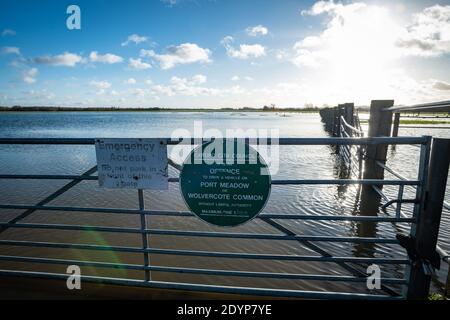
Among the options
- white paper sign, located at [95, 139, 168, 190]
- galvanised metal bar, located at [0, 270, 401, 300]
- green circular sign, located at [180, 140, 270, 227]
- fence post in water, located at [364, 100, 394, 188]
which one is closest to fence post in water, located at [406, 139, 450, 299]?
galvanised metal bar, located at [0, 270, 401, 300]

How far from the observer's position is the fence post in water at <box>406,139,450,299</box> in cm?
245

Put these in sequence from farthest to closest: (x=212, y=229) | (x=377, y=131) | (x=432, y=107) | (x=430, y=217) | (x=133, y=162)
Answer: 1. (x=212, y=229)
2. (x=377, y=131)
3. (x=133, y=162)
4. (x=432, y=107)
5. (x=430, y=217)

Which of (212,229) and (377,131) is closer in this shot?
(377,131)

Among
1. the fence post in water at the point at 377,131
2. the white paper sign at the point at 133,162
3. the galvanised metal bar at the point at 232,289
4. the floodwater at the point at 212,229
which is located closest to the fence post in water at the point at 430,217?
the galvanised metal bar at the point at 232,289

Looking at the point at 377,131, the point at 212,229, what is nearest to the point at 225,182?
the point at 212,229

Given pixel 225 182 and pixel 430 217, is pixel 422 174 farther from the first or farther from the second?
pixel 225 182

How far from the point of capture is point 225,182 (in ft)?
9.14

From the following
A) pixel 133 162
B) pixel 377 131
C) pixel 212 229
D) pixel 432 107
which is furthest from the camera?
pixel 212 229

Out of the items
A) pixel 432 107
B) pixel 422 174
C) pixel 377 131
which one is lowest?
pixel 422 174

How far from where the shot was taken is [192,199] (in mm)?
2877

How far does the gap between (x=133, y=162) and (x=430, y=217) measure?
293 cm

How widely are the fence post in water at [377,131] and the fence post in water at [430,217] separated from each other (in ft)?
6.91
